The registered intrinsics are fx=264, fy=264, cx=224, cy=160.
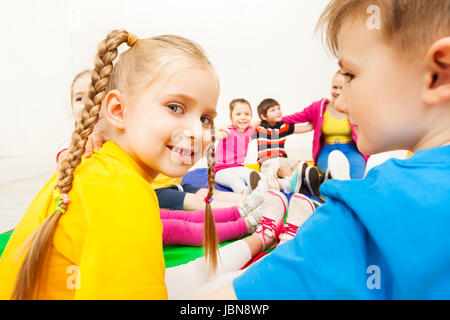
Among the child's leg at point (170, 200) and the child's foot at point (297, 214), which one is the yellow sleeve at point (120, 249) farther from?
the child's leg at point (170, 200)

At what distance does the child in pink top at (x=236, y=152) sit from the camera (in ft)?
4.93

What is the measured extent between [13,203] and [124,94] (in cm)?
132

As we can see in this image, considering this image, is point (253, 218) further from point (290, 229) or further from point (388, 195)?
point (388, 195)

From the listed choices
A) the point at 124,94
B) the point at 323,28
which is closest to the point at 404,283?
the point at 323,28

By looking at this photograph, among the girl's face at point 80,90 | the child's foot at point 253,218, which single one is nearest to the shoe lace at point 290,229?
the child's foot at point 253,218

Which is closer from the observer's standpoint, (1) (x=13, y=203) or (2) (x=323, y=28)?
(2) (x=323, y=28)

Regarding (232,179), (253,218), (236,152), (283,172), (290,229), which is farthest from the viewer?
(236,152)

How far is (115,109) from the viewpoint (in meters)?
0.49

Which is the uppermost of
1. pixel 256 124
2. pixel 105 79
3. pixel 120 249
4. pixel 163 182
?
pixel 105 79

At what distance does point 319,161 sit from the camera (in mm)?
1640

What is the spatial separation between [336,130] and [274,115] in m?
0.50

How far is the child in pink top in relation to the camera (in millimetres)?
1503

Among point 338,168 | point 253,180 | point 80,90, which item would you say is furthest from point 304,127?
point 80,90

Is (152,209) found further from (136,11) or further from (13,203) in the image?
(136,11)
